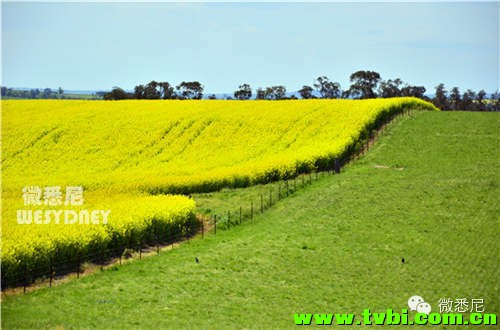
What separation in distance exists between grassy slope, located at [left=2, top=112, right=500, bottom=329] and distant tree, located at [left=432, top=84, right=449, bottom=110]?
12980cm

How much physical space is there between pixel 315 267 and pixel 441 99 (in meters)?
158

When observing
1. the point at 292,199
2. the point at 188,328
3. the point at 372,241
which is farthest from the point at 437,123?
the point at 188,328

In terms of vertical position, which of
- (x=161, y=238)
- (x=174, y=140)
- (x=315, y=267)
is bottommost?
(x=161, y=238)

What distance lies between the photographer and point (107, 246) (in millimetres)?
31094

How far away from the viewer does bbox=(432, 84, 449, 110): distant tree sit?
17138 cm

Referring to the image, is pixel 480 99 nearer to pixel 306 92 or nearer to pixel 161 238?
pixel 306 92

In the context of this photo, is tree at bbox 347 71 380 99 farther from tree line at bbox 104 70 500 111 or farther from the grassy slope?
the grassy slope

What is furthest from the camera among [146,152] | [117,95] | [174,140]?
[117,95]

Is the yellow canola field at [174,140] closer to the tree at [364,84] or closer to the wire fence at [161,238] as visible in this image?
the wire fence at [161,238]

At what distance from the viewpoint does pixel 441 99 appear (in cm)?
17500

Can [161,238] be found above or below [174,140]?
below

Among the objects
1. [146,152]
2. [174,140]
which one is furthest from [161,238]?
[174,140]

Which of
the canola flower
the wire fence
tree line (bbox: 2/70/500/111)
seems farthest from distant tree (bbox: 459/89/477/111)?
the wire fence

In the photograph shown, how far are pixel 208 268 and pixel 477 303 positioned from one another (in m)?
12.9
